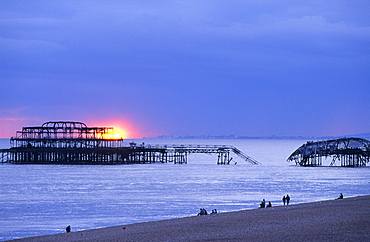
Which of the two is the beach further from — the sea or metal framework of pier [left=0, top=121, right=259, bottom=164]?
metal framework of pier [left=0, top=121, right=259, bottom=164]

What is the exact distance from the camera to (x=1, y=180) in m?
61.4

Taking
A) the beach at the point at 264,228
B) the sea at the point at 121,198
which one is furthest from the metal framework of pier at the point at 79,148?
the beach at the point at 264,228

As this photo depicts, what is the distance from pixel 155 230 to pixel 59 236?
4231mm

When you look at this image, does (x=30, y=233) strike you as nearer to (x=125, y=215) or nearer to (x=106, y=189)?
(x=125, y=215)

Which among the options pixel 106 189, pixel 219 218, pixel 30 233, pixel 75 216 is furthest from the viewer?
pixel 106 189

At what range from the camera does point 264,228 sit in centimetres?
2091

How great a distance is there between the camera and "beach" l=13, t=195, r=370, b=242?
1858 cm

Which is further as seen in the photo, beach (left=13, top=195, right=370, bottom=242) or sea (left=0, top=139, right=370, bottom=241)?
sea (left=0, top=139, right=370, bottom=241)

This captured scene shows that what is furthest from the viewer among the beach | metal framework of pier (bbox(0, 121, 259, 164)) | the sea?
metal framework of pier (bbox(0, 121, 259, 164))

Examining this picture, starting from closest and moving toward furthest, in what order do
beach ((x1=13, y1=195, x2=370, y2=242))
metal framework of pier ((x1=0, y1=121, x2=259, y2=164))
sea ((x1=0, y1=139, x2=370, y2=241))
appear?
beach ((x1=13, y1=195, x2=370, y2=242)), sea ((x1=0, y1=139, x2=370, y2=241)), metal framework of pier ((x1=0, y1=121, x2=259, y2=164))

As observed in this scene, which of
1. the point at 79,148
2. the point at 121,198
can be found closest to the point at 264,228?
the point at 121,198

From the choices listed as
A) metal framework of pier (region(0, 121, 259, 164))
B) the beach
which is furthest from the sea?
metal framework of pier (region(0, 121, 259, 164))

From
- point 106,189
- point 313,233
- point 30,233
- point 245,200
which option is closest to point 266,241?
point 313,233

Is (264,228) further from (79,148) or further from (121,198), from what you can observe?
(79,148)
